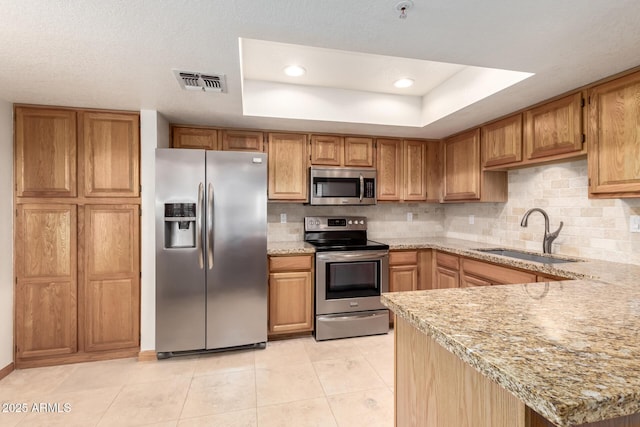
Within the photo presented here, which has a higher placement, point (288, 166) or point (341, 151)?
point (341, 151)

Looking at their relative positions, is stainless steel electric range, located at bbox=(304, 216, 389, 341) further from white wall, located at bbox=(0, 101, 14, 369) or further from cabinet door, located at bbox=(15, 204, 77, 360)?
white wall, located at bbox=(0, 101, 14, 369)

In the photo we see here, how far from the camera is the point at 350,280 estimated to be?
10.0 feet

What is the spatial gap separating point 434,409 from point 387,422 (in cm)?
100

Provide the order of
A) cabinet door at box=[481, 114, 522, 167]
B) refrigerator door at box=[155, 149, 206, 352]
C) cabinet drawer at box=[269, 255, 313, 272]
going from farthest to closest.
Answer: cabinet drawer at box=[269, 255, 313, 272], cabinet door at box=[481, 114, 522, 167], refrigerator door at box=[155, 149, 206, 352]

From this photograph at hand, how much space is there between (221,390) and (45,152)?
235 cm

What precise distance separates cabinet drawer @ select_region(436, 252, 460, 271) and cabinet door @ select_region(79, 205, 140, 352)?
9.43ft

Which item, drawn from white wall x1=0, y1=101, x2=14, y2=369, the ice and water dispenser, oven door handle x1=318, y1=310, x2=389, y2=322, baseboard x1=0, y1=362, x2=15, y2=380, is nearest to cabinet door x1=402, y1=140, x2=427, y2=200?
oven door handle x1=318, y1=310, x2=389, y2=322

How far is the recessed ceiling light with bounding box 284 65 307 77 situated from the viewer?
250 cm

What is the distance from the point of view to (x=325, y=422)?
5.91ft

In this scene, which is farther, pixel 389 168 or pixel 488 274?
pixel 389 168

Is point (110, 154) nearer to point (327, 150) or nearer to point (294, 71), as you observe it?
point (294, 71)

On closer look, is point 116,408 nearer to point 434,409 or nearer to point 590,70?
point 434,409

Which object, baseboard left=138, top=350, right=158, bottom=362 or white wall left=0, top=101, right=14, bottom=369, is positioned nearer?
white wall left=0, top=101, right=14, bottom=369

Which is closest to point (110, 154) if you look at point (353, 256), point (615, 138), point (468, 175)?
point (353, 256)
